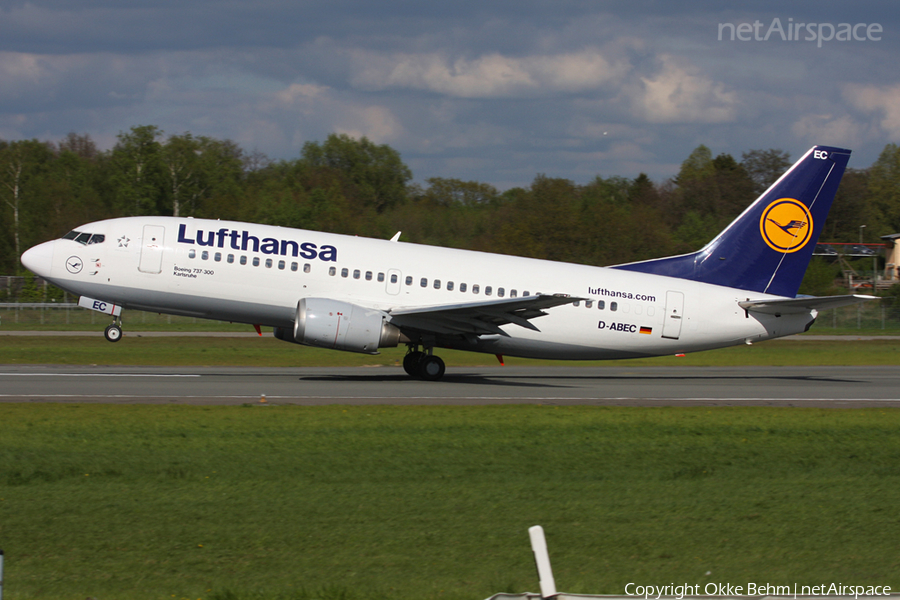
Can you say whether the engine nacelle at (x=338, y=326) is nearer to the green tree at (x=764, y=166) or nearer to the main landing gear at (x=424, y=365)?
the main landing gear at (x=424, y=365)

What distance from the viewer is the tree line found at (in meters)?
64.6

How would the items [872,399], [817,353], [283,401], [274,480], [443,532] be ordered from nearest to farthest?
1. [443,532]
2. [274,480]
3. [283,401]
4. [872,399]
5. [817,353]

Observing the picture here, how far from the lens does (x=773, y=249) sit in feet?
80.0

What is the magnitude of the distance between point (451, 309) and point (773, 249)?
1056 cm

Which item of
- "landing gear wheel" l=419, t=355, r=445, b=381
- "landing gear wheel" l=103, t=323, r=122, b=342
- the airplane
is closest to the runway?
"landing gear wheel" l=419, t=355, r=445, b=381

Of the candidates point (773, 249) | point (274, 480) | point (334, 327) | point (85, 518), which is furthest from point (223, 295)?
point (773, 249)

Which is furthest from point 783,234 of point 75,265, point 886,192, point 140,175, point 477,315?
point 886,192

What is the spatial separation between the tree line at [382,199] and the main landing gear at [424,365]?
39.5 metres

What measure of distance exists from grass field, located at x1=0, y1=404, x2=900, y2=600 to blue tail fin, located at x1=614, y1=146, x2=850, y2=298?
928 cm

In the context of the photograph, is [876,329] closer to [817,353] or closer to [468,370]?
[817,353]

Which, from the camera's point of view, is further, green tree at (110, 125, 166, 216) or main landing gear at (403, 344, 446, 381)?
green tree at (110, 125, 166, 216)

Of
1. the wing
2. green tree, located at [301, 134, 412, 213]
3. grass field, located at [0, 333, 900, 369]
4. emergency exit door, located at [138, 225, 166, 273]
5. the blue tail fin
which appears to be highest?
green tree, located at [301, 134, 412, 213]

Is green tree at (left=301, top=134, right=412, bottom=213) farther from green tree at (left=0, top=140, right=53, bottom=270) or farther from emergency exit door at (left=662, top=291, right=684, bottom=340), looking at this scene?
emergency exit door at (left=662, top=291, right=684, bottom=340)

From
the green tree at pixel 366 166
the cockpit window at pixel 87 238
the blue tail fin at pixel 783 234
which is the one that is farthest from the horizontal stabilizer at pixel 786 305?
the green tree at pixel 366 166
